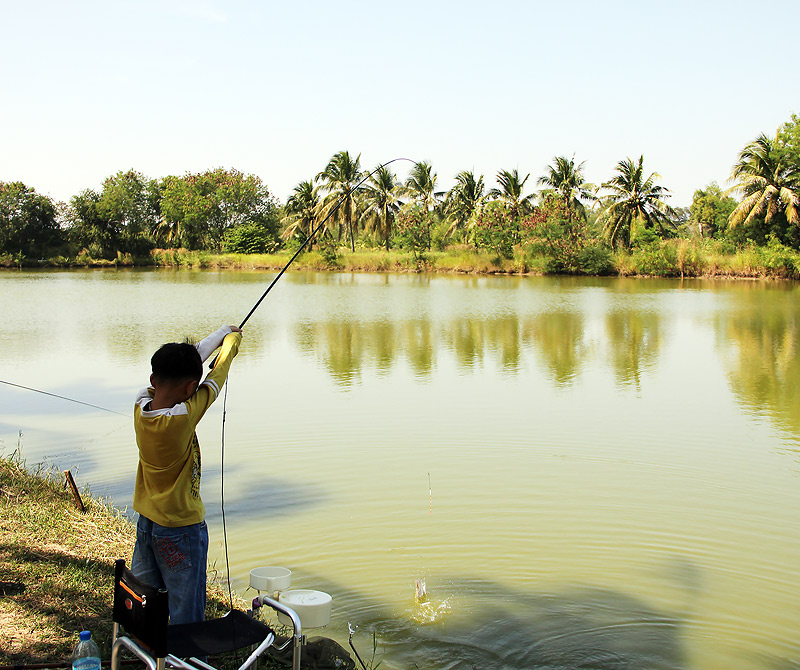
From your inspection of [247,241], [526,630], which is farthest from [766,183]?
[526,630]

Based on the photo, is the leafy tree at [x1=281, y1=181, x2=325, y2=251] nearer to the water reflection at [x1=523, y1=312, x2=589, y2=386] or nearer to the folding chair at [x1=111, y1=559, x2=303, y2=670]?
the water reflection at [x1=523, y1=312, x2=589, y2=386]

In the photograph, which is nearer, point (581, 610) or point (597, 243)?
point (581, 610)

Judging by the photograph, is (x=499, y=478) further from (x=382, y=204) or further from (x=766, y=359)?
(x=382, y=204)

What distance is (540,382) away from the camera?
11258mm

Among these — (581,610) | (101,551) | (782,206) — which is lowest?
(581,610)

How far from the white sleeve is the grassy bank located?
37325 mm

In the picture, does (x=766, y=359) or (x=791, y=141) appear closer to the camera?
(x=766, y=359)

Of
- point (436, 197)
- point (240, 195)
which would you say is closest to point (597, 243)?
point (436, 197)

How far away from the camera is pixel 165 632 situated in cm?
221

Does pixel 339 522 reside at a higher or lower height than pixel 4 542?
lower

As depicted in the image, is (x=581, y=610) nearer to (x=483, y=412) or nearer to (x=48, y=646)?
(x=48, y=646)

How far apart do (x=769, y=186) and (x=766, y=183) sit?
79 cm

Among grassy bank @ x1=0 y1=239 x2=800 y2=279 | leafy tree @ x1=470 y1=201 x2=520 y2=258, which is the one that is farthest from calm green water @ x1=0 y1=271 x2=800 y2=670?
leafy tree @ x1=470 y1=201 x2=520 y2=258

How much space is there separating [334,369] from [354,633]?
8.41 meters
